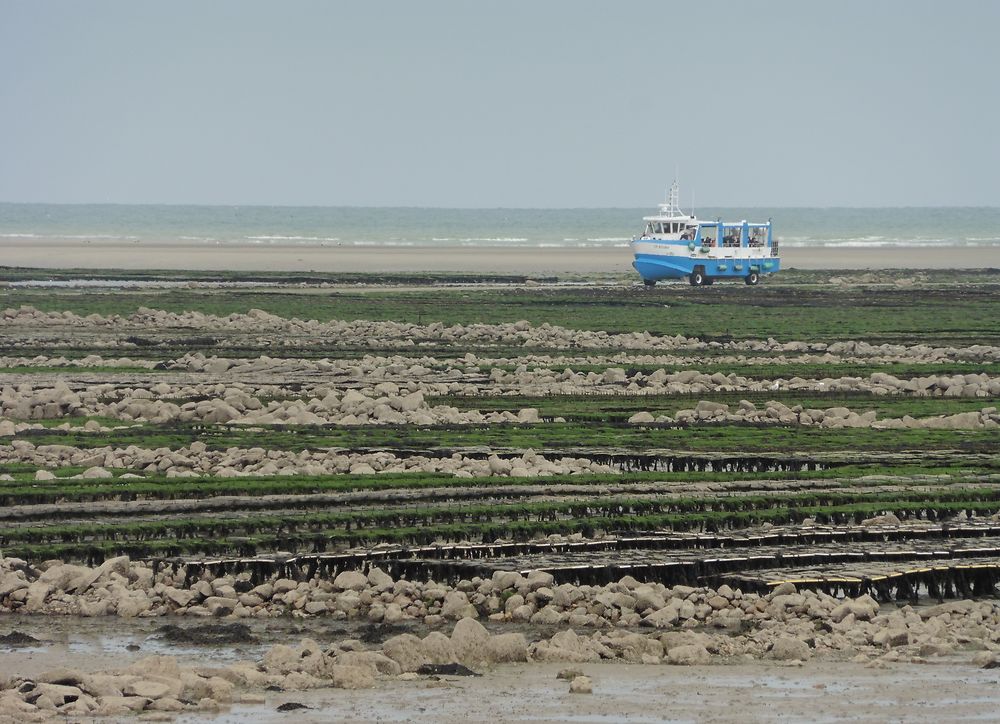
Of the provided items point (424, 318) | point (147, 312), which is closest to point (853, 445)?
point (424, 318)

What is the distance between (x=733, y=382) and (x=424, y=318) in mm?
18066

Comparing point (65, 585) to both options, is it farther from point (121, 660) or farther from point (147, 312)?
point (147, 312)

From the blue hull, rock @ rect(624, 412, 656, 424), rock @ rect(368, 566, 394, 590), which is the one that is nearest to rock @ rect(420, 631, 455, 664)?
rock @ rect(368, 566, 394, 590)

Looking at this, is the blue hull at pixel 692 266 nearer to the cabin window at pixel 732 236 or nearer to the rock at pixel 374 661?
the cabin window at pixel 732 236

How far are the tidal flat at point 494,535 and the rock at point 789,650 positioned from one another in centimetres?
2

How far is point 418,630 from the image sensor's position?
16.7 meters

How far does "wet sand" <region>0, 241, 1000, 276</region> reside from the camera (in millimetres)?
90188

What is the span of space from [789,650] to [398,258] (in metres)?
90.1

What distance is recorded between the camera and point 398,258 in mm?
104938

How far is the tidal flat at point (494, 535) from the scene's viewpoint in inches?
586

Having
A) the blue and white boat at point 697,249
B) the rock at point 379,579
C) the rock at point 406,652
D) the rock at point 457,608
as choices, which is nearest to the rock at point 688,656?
the rock at point 406,652

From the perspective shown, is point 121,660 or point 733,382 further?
point 733,382

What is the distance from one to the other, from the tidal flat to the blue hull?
26737mm

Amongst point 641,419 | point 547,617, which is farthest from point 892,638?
point 641,419
